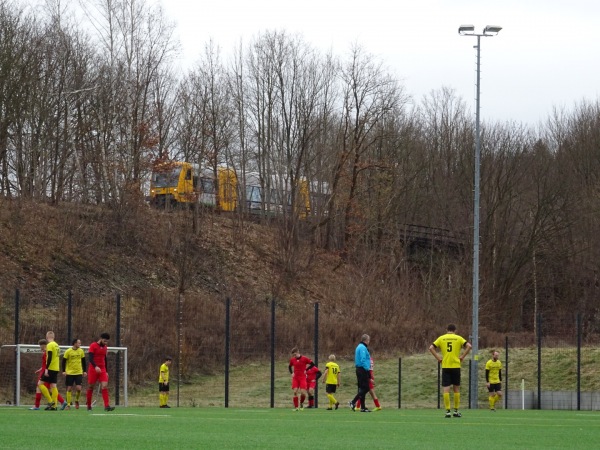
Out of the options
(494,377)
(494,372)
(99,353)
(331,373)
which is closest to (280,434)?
(99,353)

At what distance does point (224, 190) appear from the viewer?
61.6 meters

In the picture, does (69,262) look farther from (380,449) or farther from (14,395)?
(380,449)

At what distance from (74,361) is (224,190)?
3644 cm

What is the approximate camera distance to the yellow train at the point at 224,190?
56812mm

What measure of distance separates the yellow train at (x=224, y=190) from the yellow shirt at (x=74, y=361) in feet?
96.0

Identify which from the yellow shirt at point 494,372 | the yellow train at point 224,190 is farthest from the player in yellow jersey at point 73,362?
the yellow train at point 224,190

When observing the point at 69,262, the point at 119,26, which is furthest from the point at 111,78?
the point at 69,262

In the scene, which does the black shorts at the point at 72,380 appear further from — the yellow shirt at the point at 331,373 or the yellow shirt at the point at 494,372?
the yellow shirt at the point at 494,372

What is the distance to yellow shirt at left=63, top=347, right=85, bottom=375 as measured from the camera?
25422 mm

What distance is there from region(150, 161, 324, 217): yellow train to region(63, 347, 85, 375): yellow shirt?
2927cm

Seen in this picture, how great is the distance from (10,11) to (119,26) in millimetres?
12341

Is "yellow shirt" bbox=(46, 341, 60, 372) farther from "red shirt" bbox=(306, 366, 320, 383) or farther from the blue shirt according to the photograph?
"red shirt" bbox=(306, 366, 320, 383)

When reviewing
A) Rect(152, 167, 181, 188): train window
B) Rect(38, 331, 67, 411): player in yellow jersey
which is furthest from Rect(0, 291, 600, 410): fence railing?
Rect(152, 167, 181, 188): train window

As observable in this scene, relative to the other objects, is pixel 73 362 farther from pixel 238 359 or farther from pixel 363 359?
pixel 238 359
